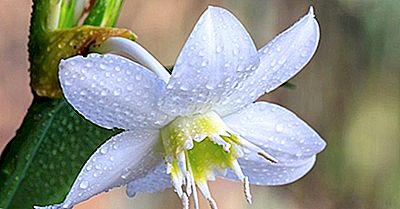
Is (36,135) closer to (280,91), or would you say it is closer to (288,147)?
(288,147)

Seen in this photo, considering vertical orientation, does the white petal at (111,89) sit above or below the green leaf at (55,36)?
below

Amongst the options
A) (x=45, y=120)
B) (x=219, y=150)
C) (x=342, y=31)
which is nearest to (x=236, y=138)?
(x=219, y=150)

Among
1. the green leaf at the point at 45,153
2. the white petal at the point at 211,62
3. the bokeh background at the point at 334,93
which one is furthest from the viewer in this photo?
the bokeh background at the point at 334,93

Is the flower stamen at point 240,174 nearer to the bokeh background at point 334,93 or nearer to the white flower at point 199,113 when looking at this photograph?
the white flower at point 199,113

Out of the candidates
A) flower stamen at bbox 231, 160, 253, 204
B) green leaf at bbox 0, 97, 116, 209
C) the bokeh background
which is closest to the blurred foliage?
green leaf at bbox 0, 97, 116, 209

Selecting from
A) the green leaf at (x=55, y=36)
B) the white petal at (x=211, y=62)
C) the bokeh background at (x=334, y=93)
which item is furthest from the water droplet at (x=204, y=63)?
the bokeh background at (x=334, y=93)

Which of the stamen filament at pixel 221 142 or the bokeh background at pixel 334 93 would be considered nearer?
the stamen filament at pixel 221 142
